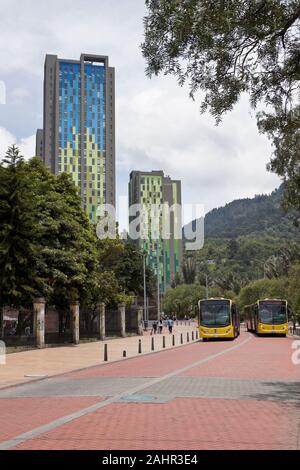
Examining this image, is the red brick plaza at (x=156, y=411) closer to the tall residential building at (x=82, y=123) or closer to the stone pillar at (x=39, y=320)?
the stone pillar at (x=39, y=320)

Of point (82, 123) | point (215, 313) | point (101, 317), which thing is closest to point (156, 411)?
point (215, 313)

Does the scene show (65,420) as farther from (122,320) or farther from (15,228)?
(122,320)

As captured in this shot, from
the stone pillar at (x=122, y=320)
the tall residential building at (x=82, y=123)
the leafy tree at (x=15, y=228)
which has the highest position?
the tall residential building at (x=82, y=123)

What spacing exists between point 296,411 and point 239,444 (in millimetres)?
3349

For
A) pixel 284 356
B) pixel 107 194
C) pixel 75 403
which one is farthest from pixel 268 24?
pixel 107 194

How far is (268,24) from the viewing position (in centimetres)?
1220

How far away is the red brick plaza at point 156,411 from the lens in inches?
316

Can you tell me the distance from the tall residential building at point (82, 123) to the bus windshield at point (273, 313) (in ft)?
391

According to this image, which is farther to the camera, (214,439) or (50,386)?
(50,386)

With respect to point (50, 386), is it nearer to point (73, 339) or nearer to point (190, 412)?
point (190, 412)

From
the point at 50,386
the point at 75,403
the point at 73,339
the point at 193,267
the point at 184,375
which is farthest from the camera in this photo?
the point at 193,267

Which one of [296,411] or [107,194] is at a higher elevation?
[107,194]

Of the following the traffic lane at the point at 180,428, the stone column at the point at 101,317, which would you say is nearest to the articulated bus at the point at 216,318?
the stone column at the point at 101,317

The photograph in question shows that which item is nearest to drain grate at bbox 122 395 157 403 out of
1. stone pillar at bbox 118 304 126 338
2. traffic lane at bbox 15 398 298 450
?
traffic lane at bbox 15 398 298 450
